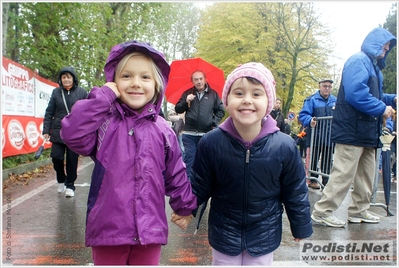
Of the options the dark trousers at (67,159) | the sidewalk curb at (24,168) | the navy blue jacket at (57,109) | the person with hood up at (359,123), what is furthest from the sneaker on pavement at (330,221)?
the sidewalk curb at (24,168)

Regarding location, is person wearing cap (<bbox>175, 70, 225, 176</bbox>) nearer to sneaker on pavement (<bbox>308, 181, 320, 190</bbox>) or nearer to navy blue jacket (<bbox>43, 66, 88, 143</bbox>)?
navy blue jacket (<bbox>43, 66, 88, 143</bbox>)

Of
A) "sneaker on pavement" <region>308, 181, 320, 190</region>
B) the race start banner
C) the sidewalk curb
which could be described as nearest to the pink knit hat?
"sneaker on pavement" <region>308, 181, 320, 190</region>

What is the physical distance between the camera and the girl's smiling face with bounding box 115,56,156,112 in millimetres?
2371

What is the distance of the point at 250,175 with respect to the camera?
7.92ft

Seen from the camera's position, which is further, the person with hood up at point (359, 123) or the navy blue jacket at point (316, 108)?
the navy blue jacket at point (316, 108)

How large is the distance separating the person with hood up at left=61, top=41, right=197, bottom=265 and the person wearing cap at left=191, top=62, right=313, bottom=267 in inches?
9.5

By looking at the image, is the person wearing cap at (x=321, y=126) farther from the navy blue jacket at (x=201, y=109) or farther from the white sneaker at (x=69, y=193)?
the white sneaker at (x=69, y=193)

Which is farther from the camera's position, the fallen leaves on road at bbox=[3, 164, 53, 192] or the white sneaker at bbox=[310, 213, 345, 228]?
the fallen leaves on road at bbox=[3, 164, 53, 192]

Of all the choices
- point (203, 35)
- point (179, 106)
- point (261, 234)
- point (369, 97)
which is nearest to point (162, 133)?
point (261, 234)

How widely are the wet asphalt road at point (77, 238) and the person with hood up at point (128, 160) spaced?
1.25 meters

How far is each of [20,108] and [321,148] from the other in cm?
664

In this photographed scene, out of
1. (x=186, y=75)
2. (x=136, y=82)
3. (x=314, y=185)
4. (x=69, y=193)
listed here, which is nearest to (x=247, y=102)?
(x=136, y=82)

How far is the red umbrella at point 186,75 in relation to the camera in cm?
608

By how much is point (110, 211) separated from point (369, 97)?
10.9 ft
